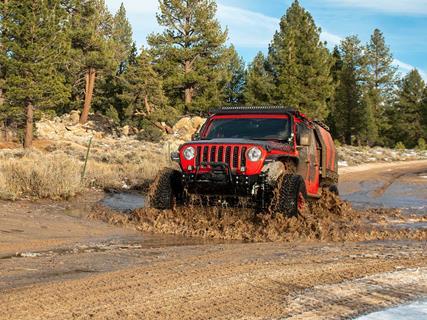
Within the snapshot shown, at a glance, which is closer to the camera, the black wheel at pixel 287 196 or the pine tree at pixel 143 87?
the black wheel at pixel 287 196

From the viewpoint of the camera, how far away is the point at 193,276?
16.4ft

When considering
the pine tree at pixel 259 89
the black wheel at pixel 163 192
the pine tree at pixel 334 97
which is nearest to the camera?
the black wheel at pixel 163 192

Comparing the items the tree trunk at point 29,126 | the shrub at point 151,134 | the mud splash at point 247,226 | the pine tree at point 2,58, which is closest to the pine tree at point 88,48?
the shrub at point 151,134

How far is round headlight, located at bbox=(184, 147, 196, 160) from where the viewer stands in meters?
8.70

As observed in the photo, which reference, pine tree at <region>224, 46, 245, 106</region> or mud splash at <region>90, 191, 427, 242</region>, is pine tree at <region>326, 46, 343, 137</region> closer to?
pine tree at <region>224, 46, 245, 106</region>

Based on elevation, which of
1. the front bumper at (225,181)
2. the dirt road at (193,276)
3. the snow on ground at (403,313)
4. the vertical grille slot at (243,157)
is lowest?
the dirt road at (193,276)

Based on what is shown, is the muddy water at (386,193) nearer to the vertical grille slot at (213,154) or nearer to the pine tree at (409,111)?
the vertical grille slot at (213,154)

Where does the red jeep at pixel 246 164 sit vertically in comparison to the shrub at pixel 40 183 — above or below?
above

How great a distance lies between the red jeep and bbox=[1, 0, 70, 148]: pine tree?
65.7 feet

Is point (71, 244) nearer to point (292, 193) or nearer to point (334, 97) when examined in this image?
point (292, 193)

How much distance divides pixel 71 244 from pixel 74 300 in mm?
3009

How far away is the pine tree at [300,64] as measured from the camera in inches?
1676

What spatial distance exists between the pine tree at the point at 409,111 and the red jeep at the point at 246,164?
66.2m

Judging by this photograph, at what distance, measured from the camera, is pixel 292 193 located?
8.37 m
